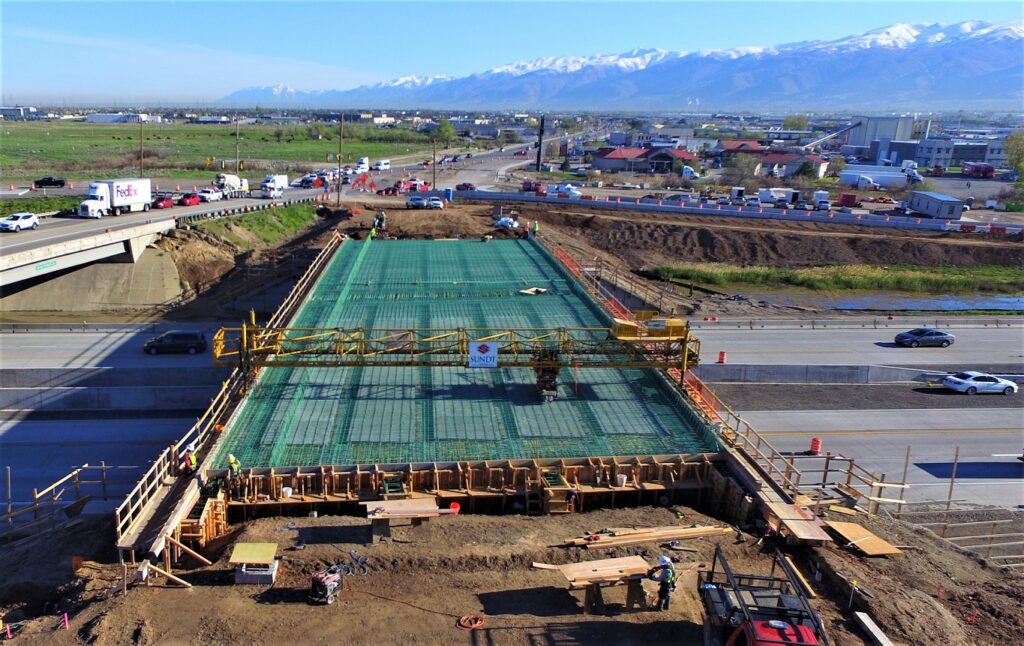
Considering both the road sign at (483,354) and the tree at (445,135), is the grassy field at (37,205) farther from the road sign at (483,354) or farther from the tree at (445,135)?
the tree at (445,135)

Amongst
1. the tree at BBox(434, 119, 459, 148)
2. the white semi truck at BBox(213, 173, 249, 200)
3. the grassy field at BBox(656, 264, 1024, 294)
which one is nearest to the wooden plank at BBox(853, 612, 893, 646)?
the grassy field at BBox(656, 264, 1024, 294)

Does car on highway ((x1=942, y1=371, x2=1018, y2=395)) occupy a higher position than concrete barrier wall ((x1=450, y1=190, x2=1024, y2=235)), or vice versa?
concrete barrier wall ((x1=450, y1=190, x2=1024, y2=235))

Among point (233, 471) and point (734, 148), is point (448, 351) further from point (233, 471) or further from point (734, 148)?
point (734, 148)

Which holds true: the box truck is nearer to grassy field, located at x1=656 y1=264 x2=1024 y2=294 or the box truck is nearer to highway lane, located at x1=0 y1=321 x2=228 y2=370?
→ highway lane, located at x1=0 y1=321 x2=228 y2=370

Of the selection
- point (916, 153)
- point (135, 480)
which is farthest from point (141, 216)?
point (916, 153)

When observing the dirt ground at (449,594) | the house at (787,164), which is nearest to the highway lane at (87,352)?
the dirt ground at (449,594)

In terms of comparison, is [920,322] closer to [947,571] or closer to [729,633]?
[947,571]
